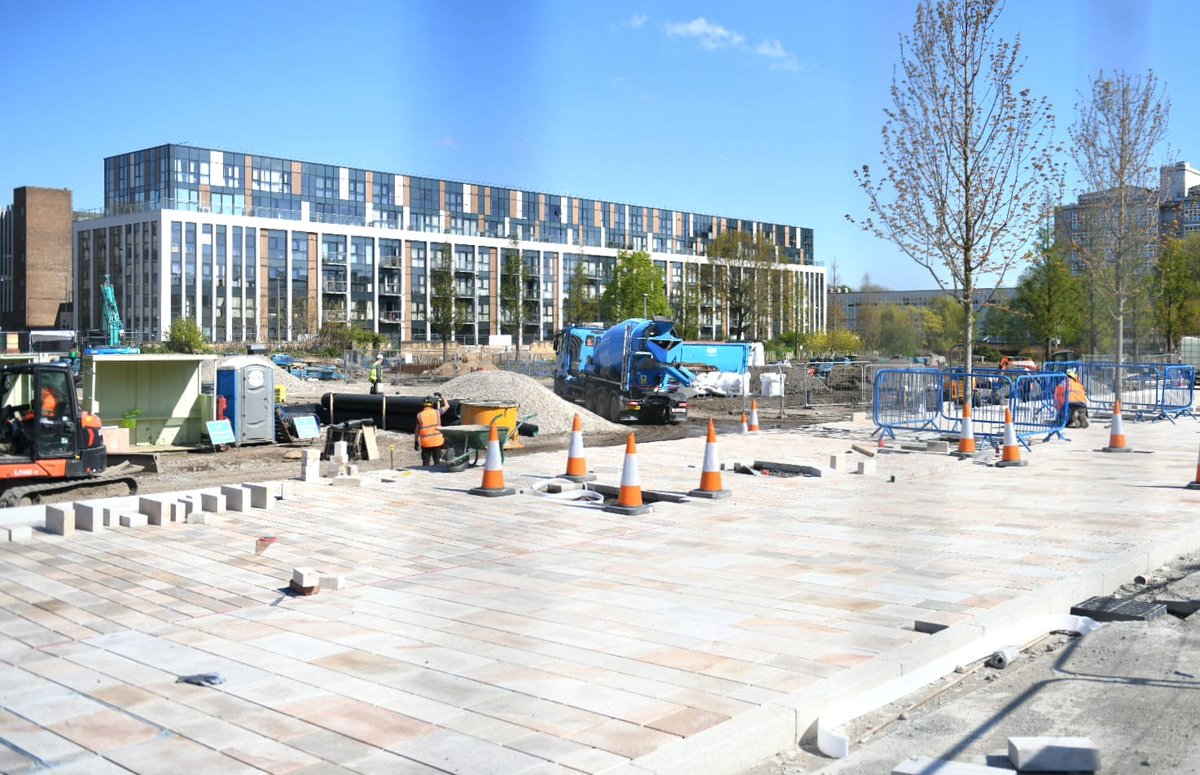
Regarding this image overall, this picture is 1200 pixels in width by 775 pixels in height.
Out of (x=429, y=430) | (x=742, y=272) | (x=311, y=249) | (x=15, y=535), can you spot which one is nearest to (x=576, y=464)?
(x=429, y=430)

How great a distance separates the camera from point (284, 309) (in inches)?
3169

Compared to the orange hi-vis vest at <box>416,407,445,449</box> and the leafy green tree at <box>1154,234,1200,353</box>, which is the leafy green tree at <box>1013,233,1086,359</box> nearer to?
the leafy green tree at <box>1154,234,1200,353</box>

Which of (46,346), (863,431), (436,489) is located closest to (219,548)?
(436,489)

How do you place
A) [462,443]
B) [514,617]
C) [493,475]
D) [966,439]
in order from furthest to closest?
[966,439] < [462,443] < [493,475] < [514,617]

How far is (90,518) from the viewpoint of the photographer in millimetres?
10938

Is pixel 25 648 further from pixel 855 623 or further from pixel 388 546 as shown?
pixel 855 623

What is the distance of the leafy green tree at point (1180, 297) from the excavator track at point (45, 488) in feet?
156

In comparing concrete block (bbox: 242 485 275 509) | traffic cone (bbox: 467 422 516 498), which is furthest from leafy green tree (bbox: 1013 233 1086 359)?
concrete block (bbox: 242 485 275 509)

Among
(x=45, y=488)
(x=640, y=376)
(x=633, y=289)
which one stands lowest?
(x=45, y=488)

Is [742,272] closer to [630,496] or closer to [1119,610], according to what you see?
[630,496]

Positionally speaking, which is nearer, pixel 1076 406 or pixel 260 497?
pixel 260 497

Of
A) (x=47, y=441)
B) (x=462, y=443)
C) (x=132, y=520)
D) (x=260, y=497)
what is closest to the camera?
(x=132, y=520)

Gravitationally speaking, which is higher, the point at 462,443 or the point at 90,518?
the point at 462,443

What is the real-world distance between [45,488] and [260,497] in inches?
139
